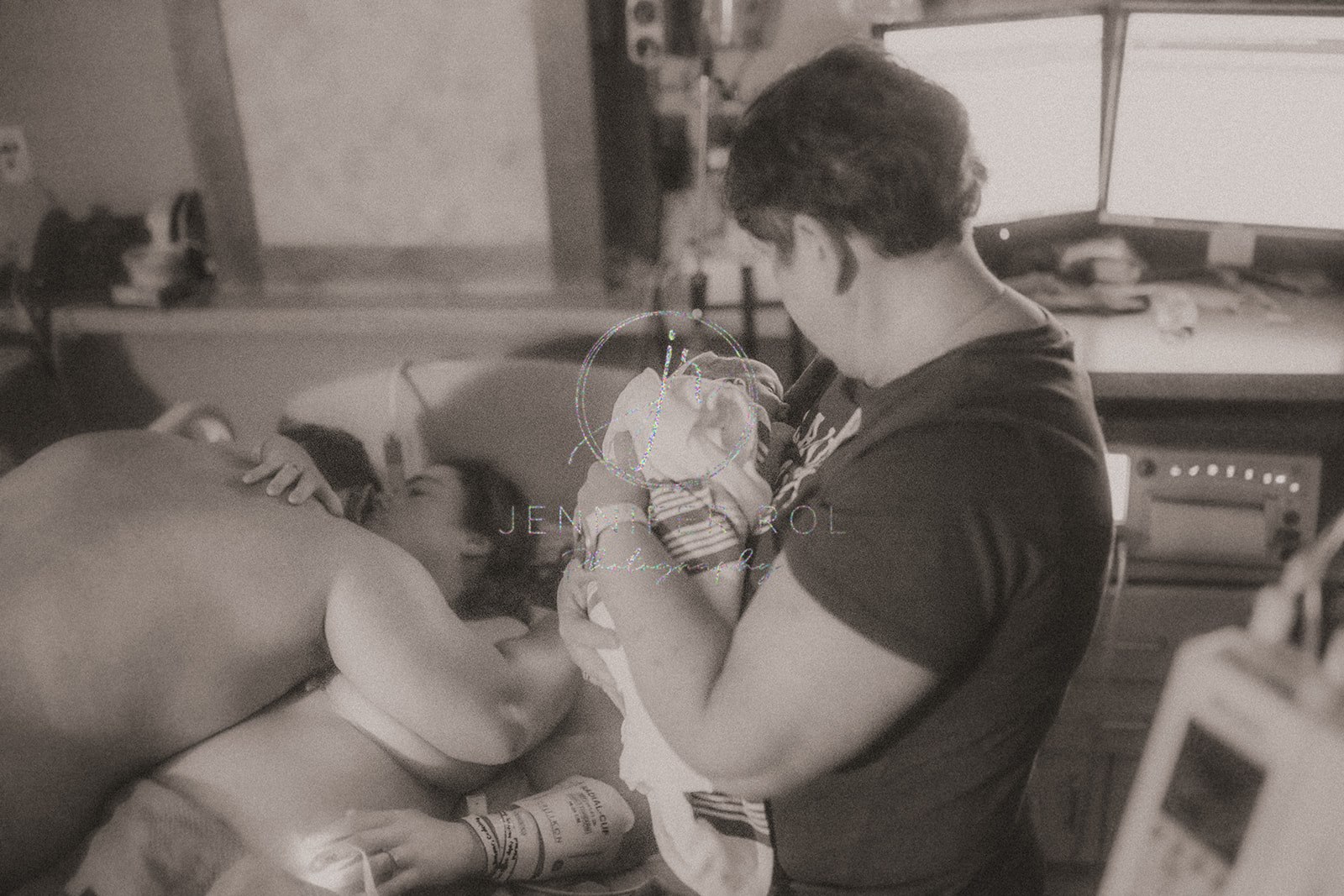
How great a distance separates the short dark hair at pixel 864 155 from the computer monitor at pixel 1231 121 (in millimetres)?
945

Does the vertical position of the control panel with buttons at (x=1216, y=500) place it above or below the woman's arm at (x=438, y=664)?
below

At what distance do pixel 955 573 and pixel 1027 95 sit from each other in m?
1.04

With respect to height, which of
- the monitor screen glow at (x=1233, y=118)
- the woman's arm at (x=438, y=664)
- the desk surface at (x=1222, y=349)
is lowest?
the woman's arm at (x=438, y=664)

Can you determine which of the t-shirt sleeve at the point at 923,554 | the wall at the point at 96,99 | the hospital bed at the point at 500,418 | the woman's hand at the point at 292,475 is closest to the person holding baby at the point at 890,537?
the t-shirt sleeve at the point at 923,554

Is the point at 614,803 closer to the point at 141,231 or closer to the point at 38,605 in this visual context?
the point at 38,605

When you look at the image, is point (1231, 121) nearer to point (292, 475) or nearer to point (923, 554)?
point (923, 554)

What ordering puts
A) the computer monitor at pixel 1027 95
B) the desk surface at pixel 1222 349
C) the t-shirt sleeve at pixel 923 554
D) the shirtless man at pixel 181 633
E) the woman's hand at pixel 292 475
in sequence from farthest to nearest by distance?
1. the computer monitor at pixel 1027 95
2. the desk surface at pixel 1222 349
3. the woman's hand at pixel 292 475
4. the shirtless man at pixel 181 633
5. the t-shirt sleeve at pixel 923 554

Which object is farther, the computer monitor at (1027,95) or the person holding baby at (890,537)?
the computer monitor at (1027,95)

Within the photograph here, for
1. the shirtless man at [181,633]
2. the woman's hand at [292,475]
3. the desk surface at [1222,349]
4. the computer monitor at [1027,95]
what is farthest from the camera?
the computer monitor at [1027,95]

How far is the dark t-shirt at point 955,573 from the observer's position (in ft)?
1.89

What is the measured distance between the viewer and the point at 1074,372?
2.16 ft

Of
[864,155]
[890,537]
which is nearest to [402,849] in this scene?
[890,537]

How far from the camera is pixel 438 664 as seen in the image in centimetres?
82

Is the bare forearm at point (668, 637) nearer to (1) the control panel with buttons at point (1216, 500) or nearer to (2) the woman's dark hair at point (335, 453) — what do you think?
(2) the woman's dark hair at point (335, 453)
